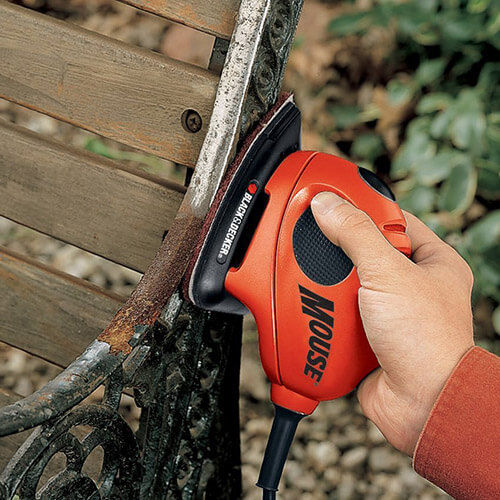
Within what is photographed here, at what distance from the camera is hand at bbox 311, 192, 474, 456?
981 millimetres

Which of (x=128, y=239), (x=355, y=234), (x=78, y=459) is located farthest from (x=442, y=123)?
(x=78, y=459)

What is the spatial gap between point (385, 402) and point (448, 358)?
15 centimetres

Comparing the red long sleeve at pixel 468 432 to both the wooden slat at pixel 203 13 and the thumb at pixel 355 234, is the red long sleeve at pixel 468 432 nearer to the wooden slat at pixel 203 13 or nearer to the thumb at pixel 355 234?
the thumb at pixel 355 234

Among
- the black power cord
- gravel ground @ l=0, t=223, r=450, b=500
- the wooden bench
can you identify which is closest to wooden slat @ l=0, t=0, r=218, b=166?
the wooden bench

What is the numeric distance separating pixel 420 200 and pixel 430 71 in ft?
1.27

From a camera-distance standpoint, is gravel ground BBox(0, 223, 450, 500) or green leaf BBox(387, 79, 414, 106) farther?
green leaf BBox(387, 79, 414, 106)

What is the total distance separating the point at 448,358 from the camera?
1.00 metres

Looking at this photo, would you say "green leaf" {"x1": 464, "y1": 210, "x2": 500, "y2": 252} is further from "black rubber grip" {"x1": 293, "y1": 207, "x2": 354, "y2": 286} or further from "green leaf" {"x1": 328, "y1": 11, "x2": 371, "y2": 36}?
"black rubber grip" {"x1": 293, "y1": 207, "x2": 354, "y2": 286}

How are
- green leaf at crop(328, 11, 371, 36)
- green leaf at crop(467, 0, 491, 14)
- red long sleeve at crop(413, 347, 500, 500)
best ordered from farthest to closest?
green leaf at crop(328, 11, 371, 36) < green leaf at crop(467, 0, 491, 14) < red long sleeve at crop(413, 347, 500, 500)

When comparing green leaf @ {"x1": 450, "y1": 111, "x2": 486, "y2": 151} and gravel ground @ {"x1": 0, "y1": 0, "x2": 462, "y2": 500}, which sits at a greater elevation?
green leaf @ {"x1": 450, "y1": 111, "x2": 486, "y2": 151}

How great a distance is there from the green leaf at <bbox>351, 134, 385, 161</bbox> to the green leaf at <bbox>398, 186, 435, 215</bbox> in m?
0.29

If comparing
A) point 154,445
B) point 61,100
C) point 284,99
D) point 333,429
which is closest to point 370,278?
point 284,99

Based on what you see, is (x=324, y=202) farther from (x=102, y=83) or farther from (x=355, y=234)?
(x=102, y=83)

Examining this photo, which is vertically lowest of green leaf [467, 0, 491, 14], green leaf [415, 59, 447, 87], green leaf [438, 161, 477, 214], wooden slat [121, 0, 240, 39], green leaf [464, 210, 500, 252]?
green leaf [464, 210, 500, 252]
